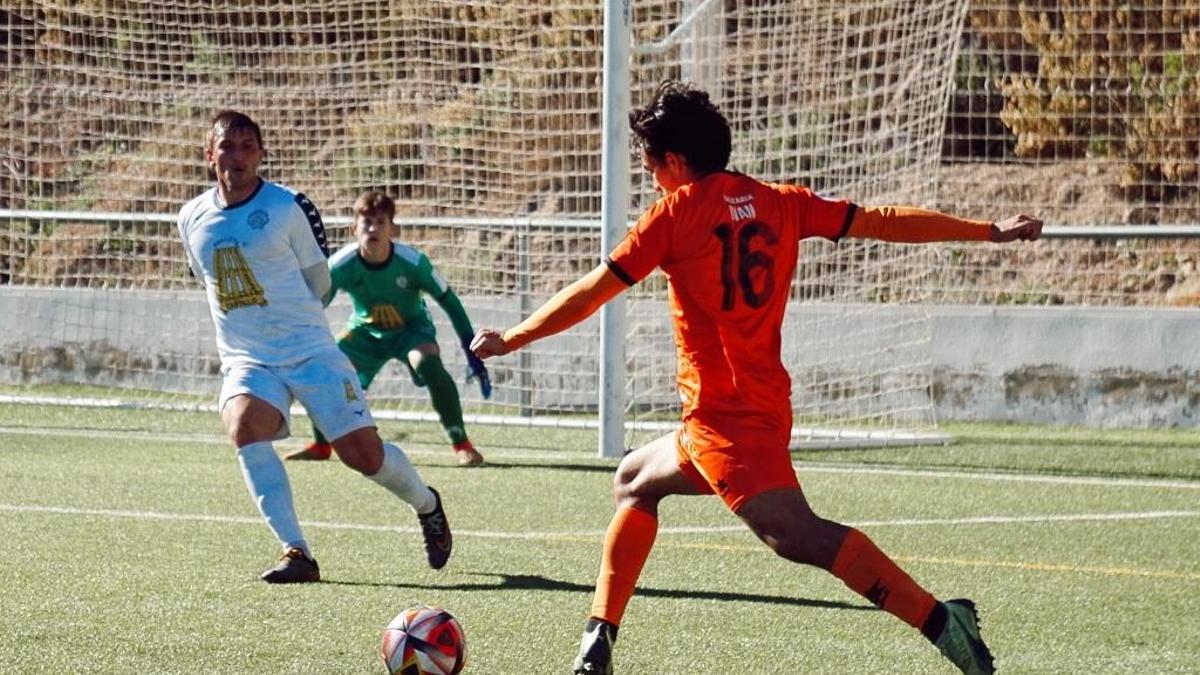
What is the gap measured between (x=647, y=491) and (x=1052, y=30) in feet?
35.4

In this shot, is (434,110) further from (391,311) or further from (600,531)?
(600,531)

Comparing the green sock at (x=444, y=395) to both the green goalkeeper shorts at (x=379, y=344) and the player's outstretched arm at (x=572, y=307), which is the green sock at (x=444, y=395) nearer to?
the green goalkeeper shorts at (x=379, y=344)

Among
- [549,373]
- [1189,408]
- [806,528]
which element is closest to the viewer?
[806,528]

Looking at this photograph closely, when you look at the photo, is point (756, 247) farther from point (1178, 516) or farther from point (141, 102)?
point (141, 102)

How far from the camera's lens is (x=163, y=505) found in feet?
32.6

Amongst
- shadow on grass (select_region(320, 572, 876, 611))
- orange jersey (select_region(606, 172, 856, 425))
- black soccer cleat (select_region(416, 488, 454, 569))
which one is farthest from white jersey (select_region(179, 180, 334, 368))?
orange jersey (select_region(606, 172, 856, 425))

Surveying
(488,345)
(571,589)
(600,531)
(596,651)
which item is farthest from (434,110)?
(596,651)

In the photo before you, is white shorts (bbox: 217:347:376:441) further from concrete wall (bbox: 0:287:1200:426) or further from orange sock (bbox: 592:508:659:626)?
concrete wall (bbox: 0:287:1200:426)

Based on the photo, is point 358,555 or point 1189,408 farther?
point 1189,408

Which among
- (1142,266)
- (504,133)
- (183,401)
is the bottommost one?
(183,401)

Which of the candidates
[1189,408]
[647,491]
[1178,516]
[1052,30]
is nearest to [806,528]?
[647,491]

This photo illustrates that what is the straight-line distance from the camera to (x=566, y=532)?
9.12 meters

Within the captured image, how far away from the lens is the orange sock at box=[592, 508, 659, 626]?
5836 mm

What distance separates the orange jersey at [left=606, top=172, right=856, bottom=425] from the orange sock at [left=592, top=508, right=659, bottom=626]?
0.40 meters
